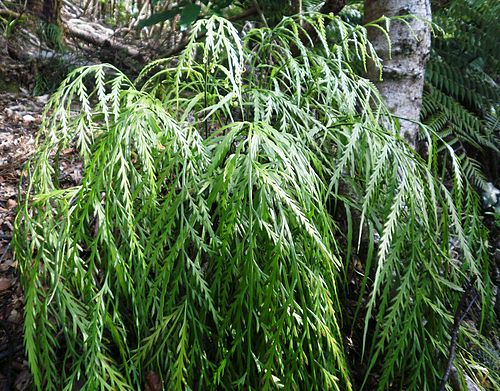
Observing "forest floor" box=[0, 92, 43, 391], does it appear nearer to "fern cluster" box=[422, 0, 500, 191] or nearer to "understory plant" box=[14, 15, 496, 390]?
"understory plant" box=[14, 15, 496, 390]

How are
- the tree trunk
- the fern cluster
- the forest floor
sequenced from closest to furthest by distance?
the forest floor < the tree trunk < the fern cluster

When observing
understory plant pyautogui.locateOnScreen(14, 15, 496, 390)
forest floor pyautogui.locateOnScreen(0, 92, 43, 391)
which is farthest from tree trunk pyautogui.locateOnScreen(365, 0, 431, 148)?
forest floor pyautogui.locateOnScreen(0, 92, 43, 391)

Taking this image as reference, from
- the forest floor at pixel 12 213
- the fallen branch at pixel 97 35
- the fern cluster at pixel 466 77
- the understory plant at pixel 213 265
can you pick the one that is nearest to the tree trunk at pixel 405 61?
the understory plant at pixel 213 265

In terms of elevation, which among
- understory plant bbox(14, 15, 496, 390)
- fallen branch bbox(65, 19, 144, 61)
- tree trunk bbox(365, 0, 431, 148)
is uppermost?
tree trunk bbox(365, 0, 431, 148)

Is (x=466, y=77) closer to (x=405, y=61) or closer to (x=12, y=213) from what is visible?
(x=405, y=61)

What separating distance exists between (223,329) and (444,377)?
47 centimetres

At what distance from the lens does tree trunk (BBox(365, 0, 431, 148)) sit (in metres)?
1.55

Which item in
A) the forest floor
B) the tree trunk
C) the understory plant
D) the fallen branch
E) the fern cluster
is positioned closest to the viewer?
the understory plant

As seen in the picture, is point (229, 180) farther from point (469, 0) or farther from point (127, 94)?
point (469, 0)

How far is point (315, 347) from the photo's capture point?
3.17 feet

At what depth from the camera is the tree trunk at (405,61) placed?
155cm

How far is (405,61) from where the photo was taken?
1556 millimetres

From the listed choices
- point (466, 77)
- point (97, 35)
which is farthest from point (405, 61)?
point (97, 35)

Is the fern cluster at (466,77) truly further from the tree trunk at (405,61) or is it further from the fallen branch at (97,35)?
the fallen branch at (97,35)
